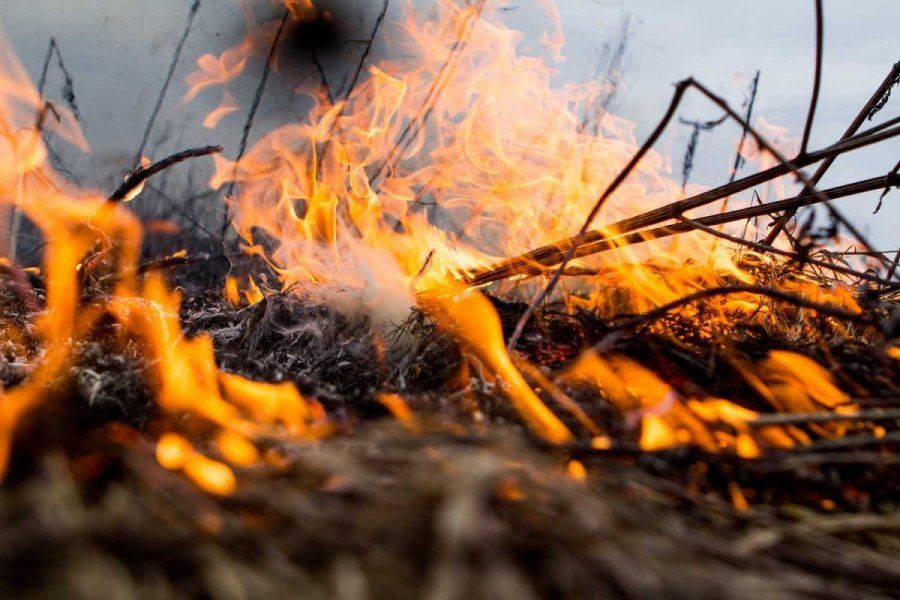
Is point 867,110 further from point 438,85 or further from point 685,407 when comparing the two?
point 438,85

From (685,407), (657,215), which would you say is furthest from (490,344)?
(657,215)

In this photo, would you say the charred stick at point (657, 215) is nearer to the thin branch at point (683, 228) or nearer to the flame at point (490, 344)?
the thin branch at point (683, 228)

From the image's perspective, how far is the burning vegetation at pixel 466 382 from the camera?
0.61 metres

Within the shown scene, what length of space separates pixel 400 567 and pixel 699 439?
0.82 m

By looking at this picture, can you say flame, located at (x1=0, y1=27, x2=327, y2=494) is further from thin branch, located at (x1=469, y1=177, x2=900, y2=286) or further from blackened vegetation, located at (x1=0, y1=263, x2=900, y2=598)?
thin branch, located at (x1=469, y1=177, x2=900, y2=286)

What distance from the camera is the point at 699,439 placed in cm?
116

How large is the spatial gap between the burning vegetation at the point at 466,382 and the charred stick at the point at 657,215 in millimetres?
13

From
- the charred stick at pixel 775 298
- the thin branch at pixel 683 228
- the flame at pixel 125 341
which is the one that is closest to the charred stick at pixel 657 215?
the thin branch at pixel 683 228

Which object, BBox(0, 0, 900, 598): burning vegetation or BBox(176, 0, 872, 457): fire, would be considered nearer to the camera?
BBox(0, 0, 900, 598): burning vegetation

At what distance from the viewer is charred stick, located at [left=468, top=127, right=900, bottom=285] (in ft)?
5.29

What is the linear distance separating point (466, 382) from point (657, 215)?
0.97 metres

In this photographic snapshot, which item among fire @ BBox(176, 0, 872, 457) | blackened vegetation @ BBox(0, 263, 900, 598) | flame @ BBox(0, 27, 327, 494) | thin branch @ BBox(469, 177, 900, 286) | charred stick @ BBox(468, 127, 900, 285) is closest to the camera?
blackened vegetation @ BBox(0, 263, 900, 598)

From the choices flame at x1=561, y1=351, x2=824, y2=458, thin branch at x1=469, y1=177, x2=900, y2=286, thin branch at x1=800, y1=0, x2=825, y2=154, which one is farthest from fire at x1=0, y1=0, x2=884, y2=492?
thin branch at x1=800, y1=0, x2=825, y2=154

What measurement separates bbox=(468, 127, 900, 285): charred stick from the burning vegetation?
0.04 feet
